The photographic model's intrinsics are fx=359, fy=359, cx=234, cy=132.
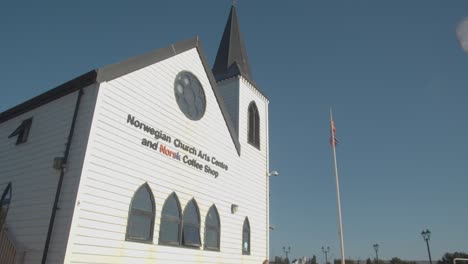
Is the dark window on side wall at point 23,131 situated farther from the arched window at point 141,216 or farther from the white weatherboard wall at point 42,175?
the arched window at point 141,216

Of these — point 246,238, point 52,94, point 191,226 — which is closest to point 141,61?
point 52,94

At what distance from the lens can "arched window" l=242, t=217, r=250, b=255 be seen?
14.9m

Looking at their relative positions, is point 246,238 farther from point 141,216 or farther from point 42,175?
point 42,175

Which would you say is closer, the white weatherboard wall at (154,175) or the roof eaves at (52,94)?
the white weatherboard wall at (154,175)

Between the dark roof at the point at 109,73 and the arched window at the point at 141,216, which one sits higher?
the dark roof at the point at 109,73

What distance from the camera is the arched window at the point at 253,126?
17719 millimetres

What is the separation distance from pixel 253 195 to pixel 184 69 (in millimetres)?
6498

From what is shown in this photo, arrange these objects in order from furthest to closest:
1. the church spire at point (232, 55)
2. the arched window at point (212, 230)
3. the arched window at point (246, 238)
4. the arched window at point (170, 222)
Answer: the church spire at point (232, 55) → the arched window at point (246, 238) → the arched window at point (212, 230) → the arched window at point (170, 222)

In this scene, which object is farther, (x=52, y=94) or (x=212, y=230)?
(x=212, y=230)

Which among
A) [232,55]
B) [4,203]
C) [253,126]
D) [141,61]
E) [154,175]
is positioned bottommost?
[4,203]

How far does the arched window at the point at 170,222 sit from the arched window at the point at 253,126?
6494mm

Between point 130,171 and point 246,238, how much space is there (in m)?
7.07

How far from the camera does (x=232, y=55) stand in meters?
20.6

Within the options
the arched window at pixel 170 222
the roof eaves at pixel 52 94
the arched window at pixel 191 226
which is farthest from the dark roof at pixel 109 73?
the arched window at pixel 191 226
